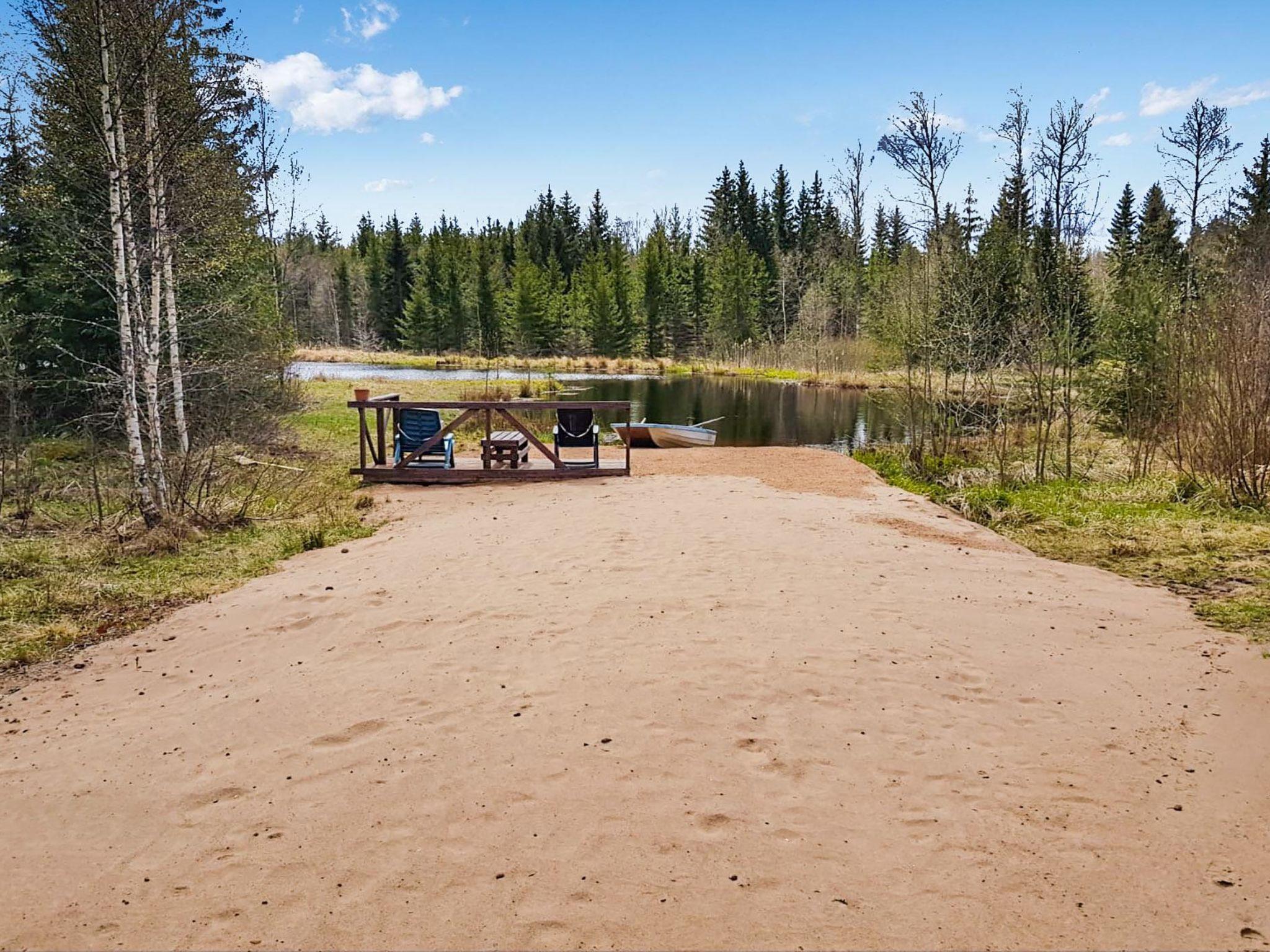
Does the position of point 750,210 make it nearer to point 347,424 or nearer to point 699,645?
point 347,424

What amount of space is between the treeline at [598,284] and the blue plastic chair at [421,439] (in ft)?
126

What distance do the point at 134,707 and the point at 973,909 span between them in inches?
177

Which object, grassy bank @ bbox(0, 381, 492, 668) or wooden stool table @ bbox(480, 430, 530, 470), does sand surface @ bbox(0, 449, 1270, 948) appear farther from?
wooden stool table @ bbox(480, 430, 530, 470)

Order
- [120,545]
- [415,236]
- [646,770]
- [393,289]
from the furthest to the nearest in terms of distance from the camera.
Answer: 1. [415,236]
2. [393,289]
3. [120,545]
4. [646,770]

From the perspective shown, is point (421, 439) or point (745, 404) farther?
point (745, 404)

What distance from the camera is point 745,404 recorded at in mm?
31719

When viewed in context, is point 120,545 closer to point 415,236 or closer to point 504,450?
point 504,450

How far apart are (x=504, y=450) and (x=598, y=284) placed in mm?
49046

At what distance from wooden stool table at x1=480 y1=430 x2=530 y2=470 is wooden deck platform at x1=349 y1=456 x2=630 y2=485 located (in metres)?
0.14

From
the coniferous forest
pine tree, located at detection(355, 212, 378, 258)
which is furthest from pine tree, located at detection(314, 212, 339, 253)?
the coniferous forest

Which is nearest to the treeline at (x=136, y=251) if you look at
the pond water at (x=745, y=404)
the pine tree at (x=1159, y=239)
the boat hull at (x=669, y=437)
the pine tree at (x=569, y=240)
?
the pond water at (x=745, y=404)

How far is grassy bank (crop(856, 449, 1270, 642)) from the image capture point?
23.5ft

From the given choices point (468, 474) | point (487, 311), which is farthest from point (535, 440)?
point (487, 311)

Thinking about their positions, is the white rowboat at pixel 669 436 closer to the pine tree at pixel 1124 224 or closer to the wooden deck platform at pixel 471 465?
the wooden deck platform at pixel 471 465
